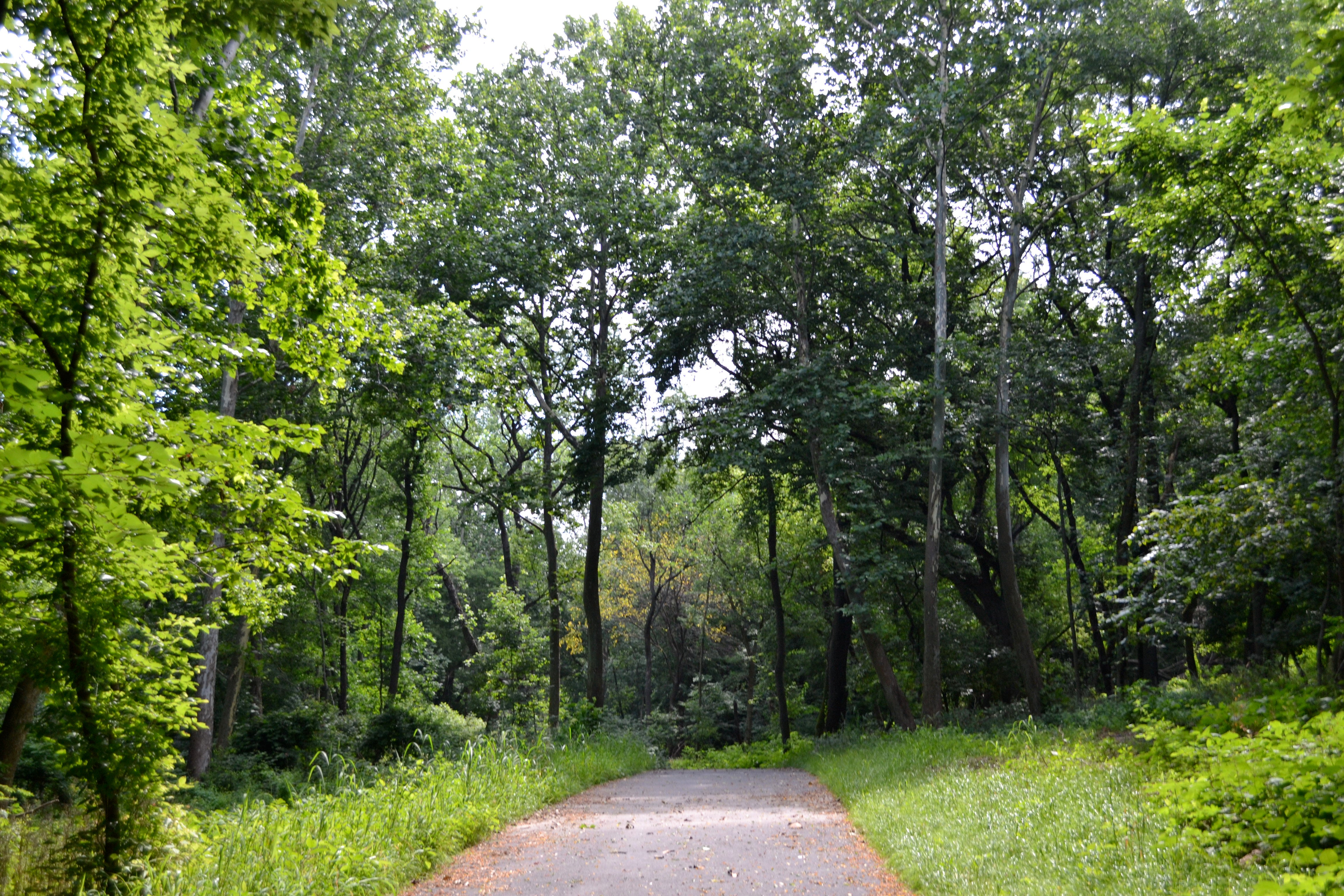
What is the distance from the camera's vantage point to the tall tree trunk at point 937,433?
16.8 m

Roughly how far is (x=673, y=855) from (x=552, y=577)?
46.9 ft

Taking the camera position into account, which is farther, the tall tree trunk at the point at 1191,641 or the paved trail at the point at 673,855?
the tall tree trunk at the point at 1191,641

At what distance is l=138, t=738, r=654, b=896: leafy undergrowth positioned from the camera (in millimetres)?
5074

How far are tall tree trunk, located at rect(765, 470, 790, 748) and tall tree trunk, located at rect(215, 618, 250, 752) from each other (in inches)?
509

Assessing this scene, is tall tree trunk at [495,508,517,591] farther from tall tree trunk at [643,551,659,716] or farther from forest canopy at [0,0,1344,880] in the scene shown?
tall tree trunk at [643,551,659,716]

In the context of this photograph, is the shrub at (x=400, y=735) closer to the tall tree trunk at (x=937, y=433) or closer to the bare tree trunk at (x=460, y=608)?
the bare tree trunk at (x=460, y=608)

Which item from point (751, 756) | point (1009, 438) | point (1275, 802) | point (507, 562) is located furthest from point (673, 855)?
point (507, 562)

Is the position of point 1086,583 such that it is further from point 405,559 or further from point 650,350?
point 405,559

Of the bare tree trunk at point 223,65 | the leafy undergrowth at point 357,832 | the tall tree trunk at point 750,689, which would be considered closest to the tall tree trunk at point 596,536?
the leafy undergrowth at point 357,832

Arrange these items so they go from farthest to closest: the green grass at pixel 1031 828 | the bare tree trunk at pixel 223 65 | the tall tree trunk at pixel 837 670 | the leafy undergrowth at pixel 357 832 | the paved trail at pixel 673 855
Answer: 1. the tall tree trunk at pixel 837 670
2. the bare tree trunk at pixel 223 65
3. the paved trail at pixel 673 855
4. the leafy undergrowth at pixel 357 832
5. the green grass at pixel 1031 828

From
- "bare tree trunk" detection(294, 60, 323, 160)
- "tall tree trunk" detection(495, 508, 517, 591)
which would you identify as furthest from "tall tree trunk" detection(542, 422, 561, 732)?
"bare tree trunk" detection(294, 60, 323, 160)

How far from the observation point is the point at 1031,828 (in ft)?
20.3

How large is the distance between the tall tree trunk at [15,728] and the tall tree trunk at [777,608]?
18.4 metres

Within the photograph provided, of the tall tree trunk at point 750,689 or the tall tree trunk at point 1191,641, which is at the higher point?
the tall tree trunk at point 1191,641
